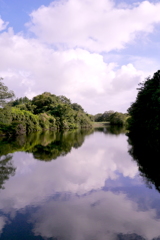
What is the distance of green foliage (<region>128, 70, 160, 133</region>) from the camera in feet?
83.2

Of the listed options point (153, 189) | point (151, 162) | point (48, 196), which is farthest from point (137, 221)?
point (151, 162)

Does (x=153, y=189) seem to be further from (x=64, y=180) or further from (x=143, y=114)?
(x=143, y=114)

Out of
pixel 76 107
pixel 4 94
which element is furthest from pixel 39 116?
pixel 76 107

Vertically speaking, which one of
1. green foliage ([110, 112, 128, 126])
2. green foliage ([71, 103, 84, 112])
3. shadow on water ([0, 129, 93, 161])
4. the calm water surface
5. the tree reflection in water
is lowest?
the calm water surface

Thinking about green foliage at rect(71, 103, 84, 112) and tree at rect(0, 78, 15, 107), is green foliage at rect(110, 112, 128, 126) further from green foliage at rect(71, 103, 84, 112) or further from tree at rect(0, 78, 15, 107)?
tree at rect(0, 78, 15, 107)

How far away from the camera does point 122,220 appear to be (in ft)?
16.0

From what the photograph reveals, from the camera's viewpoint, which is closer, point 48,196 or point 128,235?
point 128,235

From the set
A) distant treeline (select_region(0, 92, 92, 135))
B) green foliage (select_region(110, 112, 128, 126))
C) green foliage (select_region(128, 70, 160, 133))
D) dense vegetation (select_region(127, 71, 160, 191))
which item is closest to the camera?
dense vegetation (select_region(127, 71, 160, 191))

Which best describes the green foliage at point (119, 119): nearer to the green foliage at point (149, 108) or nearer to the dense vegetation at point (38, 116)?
the dense vegetation at point (38, 116)

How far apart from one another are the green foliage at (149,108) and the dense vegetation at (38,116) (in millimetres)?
19751

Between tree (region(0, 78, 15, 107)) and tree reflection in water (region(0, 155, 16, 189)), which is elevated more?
tree (region(0, 78, 15, 107))

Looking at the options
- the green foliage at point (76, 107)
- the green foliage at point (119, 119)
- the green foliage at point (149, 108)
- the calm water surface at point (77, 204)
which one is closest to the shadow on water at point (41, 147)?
the calm water surface at point (77, 204)

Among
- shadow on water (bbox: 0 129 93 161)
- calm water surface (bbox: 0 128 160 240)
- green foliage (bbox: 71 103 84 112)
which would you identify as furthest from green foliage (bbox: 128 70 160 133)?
green foliage (bbox: 71 103 84 112)

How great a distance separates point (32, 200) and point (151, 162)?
7157 mm
